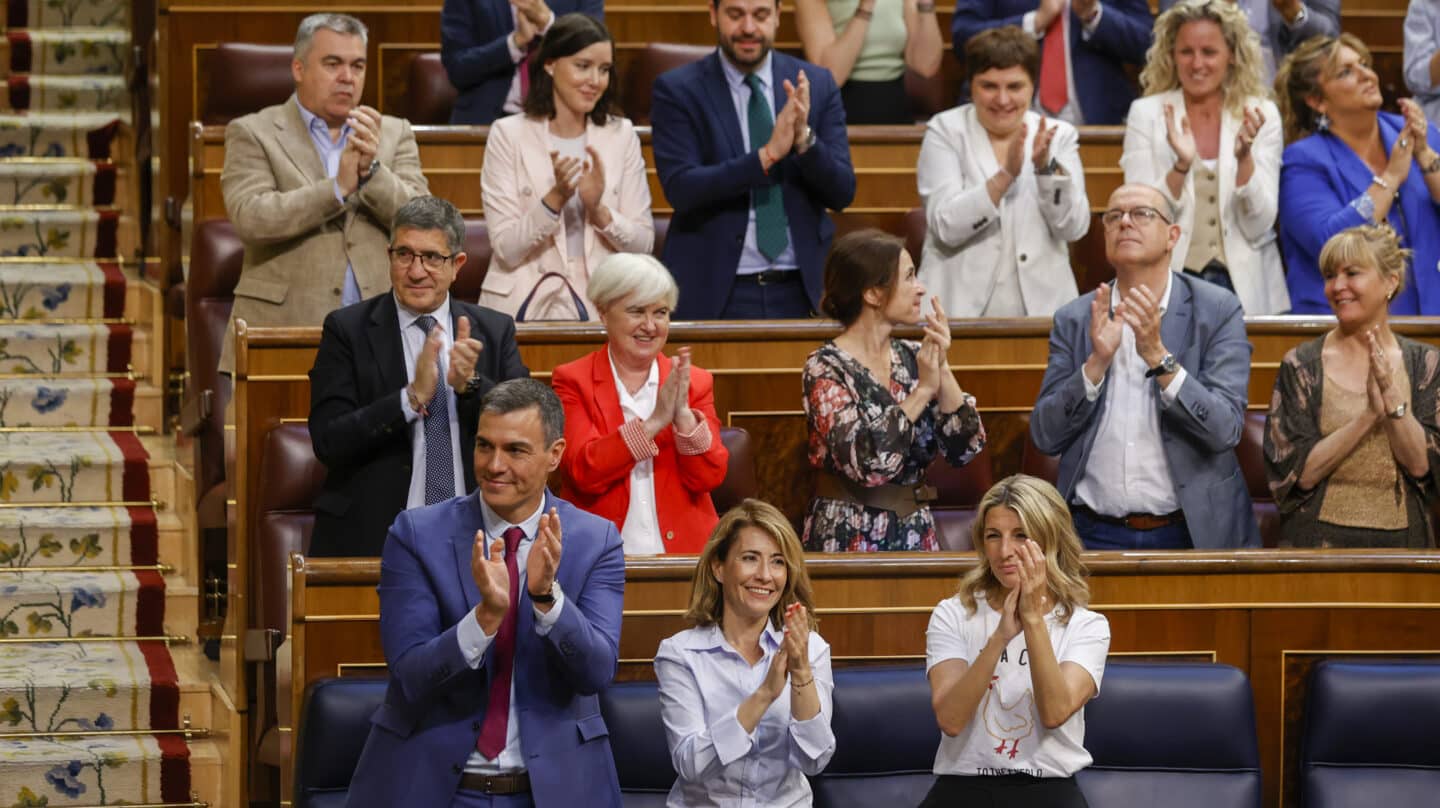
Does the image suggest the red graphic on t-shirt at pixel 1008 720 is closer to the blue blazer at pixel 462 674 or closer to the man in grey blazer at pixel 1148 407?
the blue blazer at pixel 462 674

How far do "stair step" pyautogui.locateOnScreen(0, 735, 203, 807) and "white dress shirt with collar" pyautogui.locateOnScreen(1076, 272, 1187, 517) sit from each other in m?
1.50

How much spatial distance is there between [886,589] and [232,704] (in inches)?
43.2

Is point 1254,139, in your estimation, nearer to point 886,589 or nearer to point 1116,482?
point 1116,482

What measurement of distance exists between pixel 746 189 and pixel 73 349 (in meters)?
1.61

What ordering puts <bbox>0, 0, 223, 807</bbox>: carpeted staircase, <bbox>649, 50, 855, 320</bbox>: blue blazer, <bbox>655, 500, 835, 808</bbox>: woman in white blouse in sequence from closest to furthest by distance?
<bbox>655, 500, 835, 808</bbox>: woman in white blouse
<bbox>0, 0, 223, 807</bbox>: carpeted staircase
<bbox>649, 50, 855, 320</bbox>: blue blazer

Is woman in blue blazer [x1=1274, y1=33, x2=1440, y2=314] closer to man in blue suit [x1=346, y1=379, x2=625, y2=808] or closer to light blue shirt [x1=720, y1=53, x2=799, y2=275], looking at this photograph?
light blue shirt [x1=720, y1=53, x2=799, y2=275]

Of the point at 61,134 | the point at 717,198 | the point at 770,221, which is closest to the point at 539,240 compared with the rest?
the point at 717,198

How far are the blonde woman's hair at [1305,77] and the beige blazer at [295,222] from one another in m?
1.75

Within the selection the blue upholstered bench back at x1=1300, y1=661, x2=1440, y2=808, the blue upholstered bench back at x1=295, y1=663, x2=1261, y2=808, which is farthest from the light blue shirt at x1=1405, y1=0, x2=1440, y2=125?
the blue upholstered bench back at x1=295, y1=663, x2=1261, y2=808

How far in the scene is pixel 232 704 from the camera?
10.9ft

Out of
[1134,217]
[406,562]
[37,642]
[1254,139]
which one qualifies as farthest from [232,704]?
[1254,139]

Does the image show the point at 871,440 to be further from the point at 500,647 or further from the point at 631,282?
the point at 500,647

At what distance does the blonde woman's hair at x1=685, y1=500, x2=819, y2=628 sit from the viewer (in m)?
2.62

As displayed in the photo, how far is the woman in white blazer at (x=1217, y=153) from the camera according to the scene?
3.98 meters
